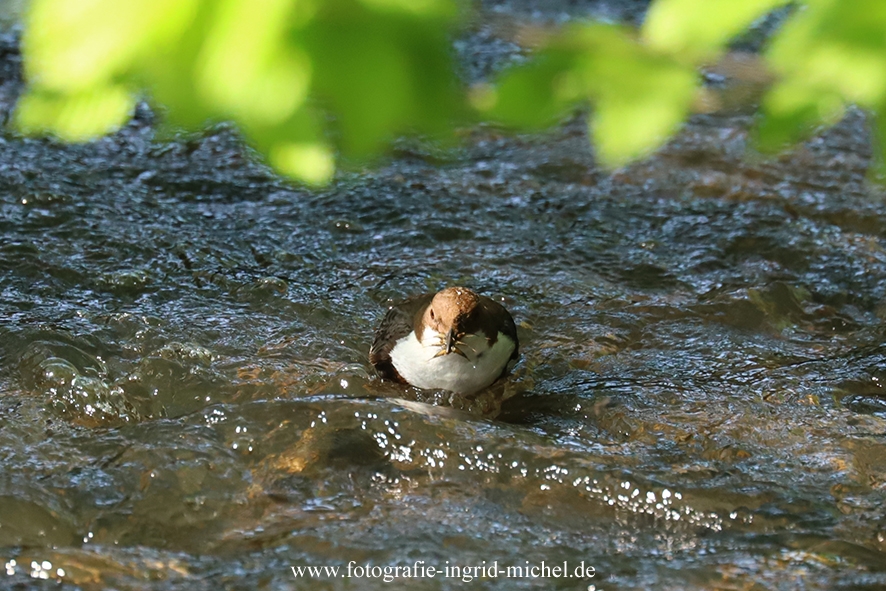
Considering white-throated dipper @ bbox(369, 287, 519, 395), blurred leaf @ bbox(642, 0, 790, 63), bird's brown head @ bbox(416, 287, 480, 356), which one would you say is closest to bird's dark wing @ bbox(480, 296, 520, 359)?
white-throated dipper @ bbox(369, 287, 519, 395)

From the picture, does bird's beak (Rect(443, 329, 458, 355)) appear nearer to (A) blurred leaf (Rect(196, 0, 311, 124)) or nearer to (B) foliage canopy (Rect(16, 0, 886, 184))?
(B) foliage canopy (Rect(16, 0, 886, 184))

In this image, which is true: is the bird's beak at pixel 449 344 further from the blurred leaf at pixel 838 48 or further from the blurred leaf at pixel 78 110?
the blurred leaf at pixel 838 48

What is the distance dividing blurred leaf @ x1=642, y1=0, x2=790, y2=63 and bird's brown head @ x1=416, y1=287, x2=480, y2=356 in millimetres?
3400

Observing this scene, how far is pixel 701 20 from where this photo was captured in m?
1.32

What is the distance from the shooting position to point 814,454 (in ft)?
14.5

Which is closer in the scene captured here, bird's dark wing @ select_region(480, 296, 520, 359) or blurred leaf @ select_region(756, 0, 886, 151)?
blurred leaf @ select_region(756, 0, 886, 151)

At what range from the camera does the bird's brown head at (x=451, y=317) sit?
470 cm

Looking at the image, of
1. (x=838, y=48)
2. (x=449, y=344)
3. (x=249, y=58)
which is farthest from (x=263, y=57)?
(x=449, y=344)

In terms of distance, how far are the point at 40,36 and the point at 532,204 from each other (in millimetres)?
6062

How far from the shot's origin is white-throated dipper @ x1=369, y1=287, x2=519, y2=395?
15.5 ft

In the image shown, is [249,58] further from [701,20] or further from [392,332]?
[392,332]

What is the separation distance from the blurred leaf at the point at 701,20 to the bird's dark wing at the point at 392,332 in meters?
3.66

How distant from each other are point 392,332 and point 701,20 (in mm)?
3805

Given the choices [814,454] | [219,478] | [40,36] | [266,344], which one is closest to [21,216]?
[266,344]
